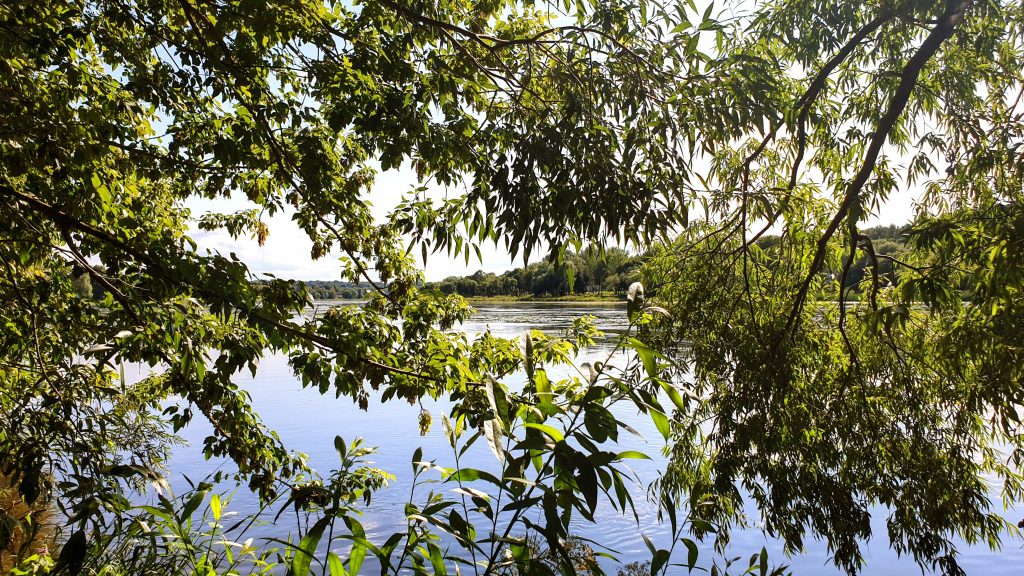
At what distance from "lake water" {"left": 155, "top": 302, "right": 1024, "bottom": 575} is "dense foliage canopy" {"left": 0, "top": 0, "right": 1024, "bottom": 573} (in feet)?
3.80

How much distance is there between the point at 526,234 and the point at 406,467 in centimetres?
710

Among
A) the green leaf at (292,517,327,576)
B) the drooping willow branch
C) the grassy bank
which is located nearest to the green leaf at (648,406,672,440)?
the green leaf at (292,517,327,576)

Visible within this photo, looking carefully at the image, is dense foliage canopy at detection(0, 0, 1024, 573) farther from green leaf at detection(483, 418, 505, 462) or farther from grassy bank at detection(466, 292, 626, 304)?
grassy bank at detection(466, 292, 626, 304)

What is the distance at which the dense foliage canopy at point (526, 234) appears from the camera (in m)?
2.09

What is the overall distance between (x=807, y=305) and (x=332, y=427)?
7811 mm

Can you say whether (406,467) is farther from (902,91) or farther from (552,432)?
(552,432)

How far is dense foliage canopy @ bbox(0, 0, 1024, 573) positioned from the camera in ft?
6.86

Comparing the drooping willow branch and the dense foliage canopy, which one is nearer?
the dense foliage canopy

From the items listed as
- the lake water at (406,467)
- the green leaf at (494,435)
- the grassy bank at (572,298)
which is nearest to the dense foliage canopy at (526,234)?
the green leaf at (494,435)

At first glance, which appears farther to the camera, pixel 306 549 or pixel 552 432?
pixel 306 549

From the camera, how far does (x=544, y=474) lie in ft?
4.15

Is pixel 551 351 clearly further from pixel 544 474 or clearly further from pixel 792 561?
pixel 792 561

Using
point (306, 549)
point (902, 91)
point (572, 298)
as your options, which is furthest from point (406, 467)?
point (572, 298)

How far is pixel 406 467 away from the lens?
8.60 metres
